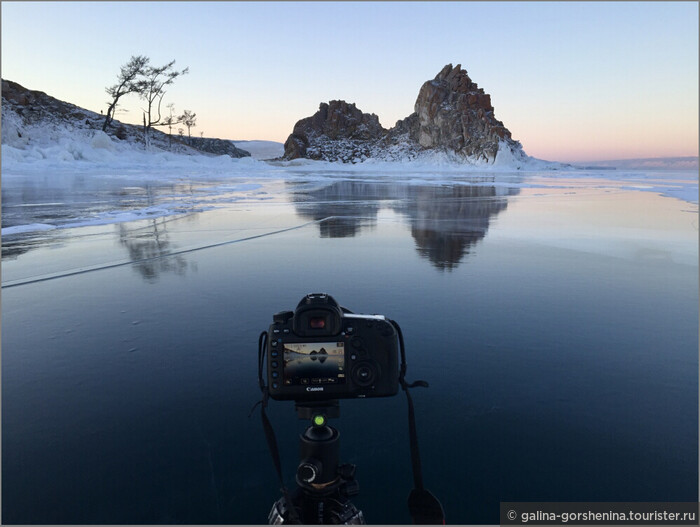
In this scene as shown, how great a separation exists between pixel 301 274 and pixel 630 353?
3.44 metres

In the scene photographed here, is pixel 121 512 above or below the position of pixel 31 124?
below

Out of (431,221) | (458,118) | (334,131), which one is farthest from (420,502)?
(334,131)

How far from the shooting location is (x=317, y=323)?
1.53 metres

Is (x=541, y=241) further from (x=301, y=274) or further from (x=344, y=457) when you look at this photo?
(x=344, y=457)

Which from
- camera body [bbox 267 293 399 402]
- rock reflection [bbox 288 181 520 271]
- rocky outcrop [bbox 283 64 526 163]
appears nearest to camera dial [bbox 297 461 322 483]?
camera body [bbox 267 293 399 402]

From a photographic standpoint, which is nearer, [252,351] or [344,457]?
[344,457]

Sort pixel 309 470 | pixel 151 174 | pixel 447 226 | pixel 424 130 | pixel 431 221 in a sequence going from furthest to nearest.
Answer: pixel 424 130, pixel 151 174, pixel 431 221, pixel 447 226, pixel 309 470

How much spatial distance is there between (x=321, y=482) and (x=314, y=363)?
1.35 feet

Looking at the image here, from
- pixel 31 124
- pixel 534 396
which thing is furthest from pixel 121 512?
pixel 31 124

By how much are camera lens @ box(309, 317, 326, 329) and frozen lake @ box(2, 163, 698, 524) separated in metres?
0.93

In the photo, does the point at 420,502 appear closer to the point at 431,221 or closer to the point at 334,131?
the point at 431,221

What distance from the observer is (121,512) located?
184 cm

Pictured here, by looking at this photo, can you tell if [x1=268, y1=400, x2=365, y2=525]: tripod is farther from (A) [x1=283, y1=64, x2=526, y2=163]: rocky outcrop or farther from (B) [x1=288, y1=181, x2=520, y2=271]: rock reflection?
(A) [x1=283, y1=64, x2=526, y2=163]: rocky outcrop

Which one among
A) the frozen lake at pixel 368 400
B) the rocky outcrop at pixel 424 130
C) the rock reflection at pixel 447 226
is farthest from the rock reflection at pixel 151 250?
the rocky outcrop at pixel 424 130
